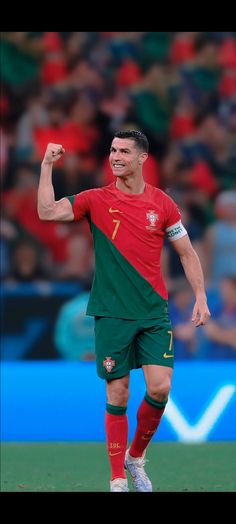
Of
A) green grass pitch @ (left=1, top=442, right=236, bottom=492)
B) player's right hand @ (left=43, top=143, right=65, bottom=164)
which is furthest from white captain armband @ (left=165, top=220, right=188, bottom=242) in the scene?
green grass pitch @ (left=1, top=442, right=236, bottom=492)

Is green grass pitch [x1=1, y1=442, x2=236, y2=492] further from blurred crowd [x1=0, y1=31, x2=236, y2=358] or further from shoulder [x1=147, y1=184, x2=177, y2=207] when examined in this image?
blurred crowd [x1=0, y1=31, x2=236, y2=358]

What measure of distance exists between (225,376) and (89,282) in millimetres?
2184

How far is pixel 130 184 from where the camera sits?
6355mm

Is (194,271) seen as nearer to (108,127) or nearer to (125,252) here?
(125,252)

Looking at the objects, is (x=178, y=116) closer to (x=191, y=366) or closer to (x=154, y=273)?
(x=191, y=366)

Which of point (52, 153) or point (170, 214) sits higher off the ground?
point (52, 153)

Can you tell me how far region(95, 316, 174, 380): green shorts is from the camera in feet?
20.3

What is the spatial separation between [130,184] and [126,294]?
0.64m

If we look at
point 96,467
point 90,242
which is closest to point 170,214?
point 96,467

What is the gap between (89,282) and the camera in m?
10.6

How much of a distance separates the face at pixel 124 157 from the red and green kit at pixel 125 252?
0.50ft

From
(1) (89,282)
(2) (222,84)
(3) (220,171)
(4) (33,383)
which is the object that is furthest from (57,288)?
(2) (222,84)

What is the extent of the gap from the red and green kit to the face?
0.15 m

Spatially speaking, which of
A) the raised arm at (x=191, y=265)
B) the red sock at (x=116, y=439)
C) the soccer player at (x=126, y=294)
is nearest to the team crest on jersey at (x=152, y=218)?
the soccer player at (x=126, y=294)
